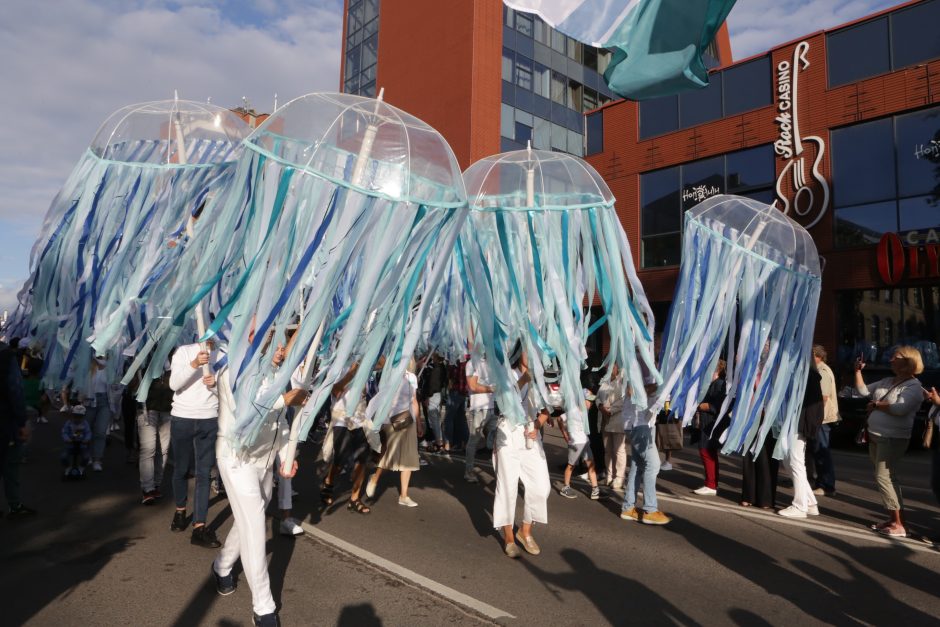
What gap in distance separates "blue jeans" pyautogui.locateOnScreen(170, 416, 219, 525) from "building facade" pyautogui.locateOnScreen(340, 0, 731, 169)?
2112 cm

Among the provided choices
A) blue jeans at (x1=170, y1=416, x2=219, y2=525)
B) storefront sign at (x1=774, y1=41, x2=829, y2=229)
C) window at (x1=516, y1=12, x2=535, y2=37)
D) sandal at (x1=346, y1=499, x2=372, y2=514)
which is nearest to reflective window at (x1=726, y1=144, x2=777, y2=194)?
storefront sign at (x1=774, y1=41, x2=829, y2=229)

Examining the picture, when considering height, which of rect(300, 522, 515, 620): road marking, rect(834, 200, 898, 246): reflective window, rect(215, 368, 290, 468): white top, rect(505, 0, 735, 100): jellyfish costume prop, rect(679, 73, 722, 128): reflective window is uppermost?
rect(679, 73, 722, 128): reflective window

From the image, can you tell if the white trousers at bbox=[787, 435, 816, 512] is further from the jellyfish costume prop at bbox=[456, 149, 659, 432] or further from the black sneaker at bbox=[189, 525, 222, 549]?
the black sneaker at bbox=[189, 525, 222, 549]

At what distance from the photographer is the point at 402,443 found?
271 inches

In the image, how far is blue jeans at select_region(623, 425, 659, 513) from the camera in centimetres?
613

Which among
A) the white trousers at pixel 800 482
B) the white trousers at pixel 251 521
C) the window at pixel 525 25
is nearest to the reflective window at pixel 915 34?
the white trousers at pixel 800 482

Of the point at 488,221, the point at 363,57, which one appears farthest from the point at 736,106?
the point at 363,57

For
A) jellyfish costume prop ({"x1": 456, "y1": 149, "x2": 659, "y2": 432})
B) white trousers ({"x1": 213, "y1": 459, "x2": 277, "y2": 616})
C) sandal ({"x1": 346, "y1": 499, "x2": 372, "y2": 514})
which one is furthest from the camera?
sandal ({"x1": 346, "y1": 499, "x2": 372, "y2": 514})

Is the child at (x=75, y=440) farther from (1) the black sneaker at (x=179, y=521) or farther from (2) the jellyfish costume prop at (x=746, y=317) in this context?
(2) the jellyfish costume prop at (x=746, y=317)

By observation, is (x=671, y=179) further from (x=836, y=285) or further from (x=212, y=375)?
(x=212, y=375)

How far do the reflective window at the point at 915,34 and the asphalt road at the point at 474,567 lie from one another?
11626mm

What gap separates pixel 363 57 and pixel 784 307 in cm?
3105

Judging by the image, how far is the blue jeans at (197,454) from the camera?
520 cm

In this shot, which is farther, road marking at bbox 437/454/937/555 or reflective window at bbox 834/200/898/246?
reflective window at bbox 834/200/898/246
